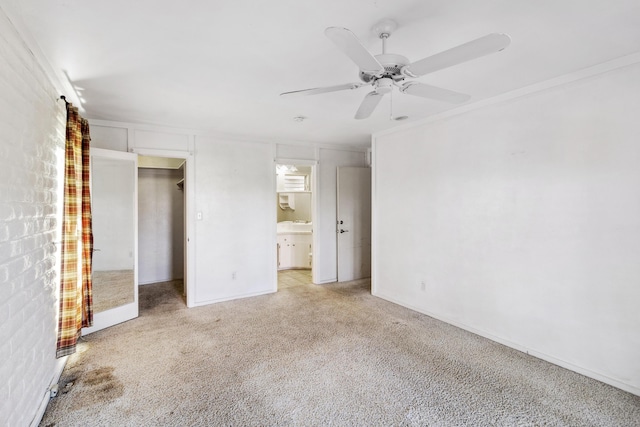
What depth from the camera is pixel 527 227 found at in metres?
2.79

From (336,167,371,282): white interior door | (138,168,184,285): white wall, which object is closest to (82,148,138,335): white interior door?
(138,168,184,285): white wall

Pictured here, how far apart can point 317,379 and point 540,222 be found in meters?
2.24

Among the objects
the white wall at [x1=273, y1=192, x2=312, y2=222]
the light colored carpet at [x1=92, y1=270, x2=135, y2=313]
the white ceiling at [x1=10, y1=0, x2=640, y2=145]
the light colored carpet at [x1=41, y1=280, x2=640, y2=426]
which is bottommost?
the light colored carpet at [x1=41, y1=280, x2=640, y2=426]

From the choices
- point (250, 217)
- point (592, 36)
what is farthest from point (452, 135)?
point (250, 217)

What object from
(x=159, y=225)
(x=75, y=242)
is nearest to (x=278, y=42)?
(x=75, y=242)

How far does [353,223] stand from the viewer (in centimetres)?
535

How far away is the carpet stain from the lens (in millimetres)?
2135

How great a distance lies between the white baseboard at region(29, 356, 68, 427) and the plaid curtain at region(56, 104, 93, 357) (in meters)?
0.11

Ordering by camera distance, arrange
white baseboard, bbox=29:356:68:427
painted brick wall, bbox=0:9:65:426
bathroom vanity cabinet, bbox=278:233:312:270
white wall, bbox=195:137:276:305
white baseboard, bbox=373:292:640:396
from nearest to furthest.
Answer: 1. painted brick wall, bbox=0:9:65:426
2. white baseboard, bbox=29:356:68:427
3. white baseboard, bbox=373:292:640:396
4. white wall, bbox=195:137:276:305
5. bathroom vanity cabinet, bbox=278:233:312:270

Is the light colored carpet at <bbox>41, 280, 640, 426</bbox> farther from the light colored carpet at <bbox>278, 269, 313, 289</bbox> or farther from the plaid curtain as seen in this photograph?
the light colored carpet at <bbox>278, 269, 313, 289</bbox>

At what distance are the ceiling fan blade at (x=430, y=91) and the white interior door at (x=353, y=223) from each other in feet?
10.2

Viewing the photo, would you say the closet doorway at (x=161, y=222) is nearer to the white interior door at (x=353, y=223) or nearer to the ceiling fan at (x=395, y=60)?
the white interior door at (x=353, y=223)

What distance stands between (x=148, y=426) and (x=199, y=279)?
2370 mm

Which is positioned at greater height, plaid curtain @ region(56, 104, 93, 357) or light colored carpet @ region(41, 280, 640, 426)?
plaid curtain @ region(56, 104, 93, 357)
